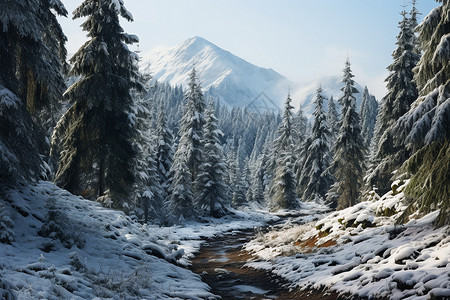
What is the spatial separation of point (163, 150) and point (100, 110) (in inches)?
883

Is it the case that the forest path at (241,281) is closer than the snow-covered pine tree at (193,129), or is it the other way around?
the forest path at (241,281)

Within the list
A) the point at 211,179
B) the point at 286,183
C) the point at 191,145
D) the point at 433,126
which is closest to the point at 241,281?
the point at 433,126

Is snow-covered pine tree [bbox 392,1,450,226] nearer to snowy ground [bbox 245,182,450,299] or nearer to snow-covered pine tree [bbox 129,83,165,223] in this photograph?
snowy ground [bbox 245,182,450,299]

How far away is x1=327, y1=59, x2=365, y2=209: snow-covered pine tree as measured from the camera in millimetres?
36053

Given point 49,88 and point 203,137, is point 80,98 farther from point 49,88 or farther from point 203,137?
point 203,137

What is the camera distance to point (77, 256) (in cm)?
801

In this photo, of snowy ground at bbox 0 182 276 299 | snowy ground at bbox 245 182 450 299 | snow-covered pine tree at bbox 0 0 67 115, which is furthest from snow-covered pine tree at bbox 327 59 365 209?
snow-covered pine tree at bbox 0 0 67 115

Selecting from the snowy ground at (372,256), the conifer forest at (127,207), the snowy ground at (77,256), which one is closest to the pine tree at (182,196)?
the conifer forest at (127,207)

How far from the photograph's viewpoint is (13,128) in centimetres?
898

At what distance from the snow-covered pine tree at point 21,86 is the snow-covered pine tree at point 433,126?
957cm

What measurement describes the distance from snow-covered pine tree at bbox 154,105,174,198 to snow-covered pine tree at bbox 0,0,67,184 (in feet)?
91.4

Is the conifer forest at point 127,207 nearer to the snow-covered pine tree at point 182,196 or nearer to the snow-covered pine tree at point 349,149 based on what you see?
the snow-covered pine tree at point 182,196

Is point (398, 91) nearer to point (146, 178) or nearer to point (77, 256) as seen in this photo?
point (146, 178)

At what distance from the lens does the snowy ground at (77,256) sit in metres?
6.43
